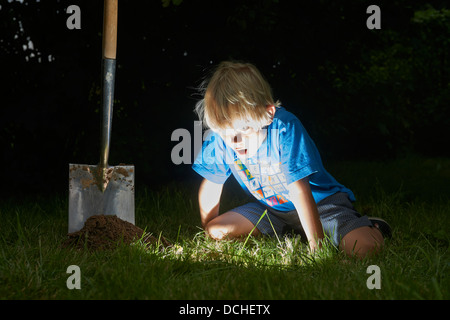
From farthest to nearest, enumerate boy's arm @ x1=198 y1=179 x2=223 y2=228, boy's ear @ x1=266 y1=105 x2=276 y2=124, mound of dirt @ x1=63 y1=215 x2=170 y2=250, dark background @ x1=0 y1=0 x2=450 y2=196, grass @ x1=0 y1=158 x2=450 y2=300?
dark background @ x1=0 y1=0 x2=450 y2=196
boy's arm @ x1=198 y1=179 x2=223 y2=228
boy's ear @ x1=266 y1=105 x2=276 y2=124
mound of dirt @ x1=63 y1=215 x2=170 y2=250
grass @ x1=0 y1=158 x2=450 y2=300

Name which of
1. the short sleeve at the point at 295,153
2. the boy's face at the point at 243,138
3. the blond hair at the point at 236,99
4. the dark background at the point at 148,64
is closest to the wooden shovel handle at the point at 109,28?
the blond hair at the point at 236,99

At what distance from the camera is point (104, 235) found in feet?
7.61

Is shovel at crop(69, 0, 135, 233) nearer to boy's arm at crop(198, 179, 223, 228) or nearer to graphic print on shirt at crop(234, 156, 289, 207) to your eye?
boy's arm at crop(198, 179, 223, 228)

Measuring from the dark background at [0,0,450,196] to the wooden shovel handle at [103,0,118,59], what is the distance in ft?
4.46

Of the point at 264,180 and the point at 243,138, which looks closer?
the point at 243,138

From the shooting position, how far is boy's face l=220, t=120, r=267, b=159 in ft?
7.97

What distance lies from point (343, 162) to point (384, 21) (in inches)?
104

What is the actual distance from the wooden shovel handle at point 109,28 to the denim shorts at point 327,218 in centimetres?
118

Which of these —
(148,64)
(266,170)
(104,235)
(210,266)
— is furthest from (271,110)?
(148,64)

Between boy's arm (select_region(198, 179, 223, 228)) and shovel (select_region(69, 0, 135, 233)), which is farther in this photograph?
boy's arm (select_region(198, 179, 223, 228))

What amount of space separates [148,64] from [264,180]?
1921mm

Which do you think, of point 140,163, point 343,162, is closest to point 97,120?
point 140,163

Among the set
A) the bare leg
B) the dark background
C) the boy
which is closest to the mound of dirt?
the bare leg

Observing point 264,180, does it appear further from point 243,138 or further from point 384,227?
point 384,227
